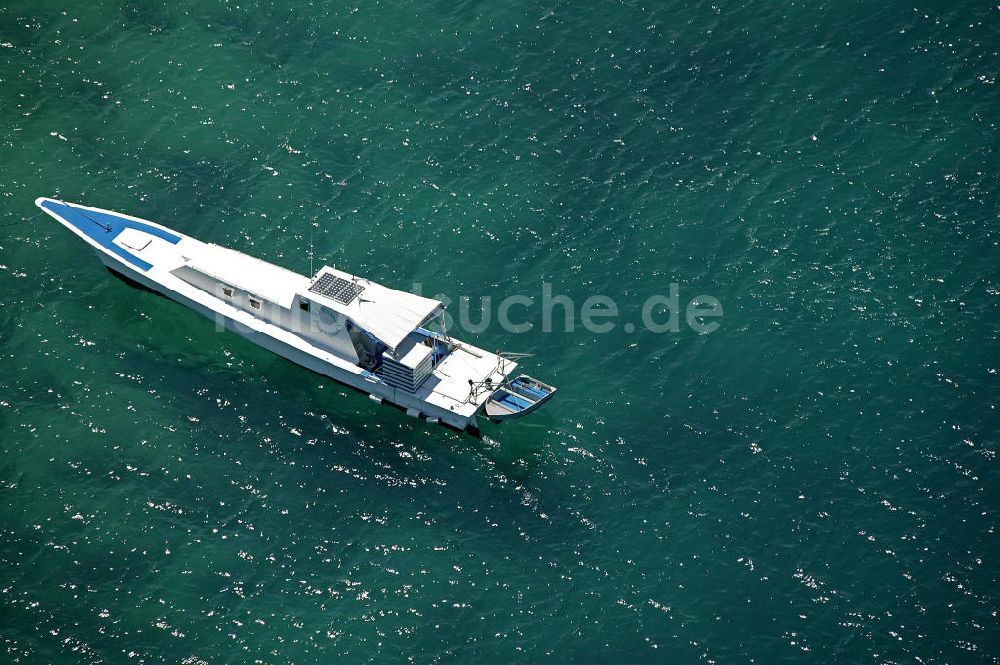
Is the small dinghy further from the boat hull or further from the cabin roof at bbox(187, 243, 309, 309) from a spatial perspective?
the cabin roof at bbox(187, 243, 309, 309)

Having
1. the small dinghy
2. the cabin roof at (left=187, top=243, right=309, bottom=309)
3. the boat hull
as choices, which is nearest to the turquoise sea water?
the boat hull

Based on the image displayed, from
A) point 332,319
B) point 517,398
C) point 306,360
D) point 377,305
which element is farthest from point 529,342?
point 306,360

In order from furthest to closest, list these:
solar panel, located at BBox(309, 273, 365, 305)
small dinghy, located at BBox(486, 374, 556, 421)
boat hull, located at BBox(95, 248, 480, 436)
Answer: solar panel, located at BBox(309, 273, 365, 305) < boat hull, located at BBox(95, 248, 480, 436) < small dinghy, located at BBox(486, 374, 556, 421)

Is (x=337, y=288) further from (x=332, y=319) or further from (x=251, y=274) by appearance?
(x=251, y=274)

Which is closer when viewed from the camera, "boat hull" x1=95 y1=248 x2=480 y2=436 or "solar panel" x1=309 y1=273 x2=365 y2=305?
"boat hull" x1=95 y1=248 x2=480 y2=436

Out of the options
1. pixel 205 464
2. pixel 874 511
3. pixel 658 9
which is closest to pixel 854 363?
pixel 874 511
